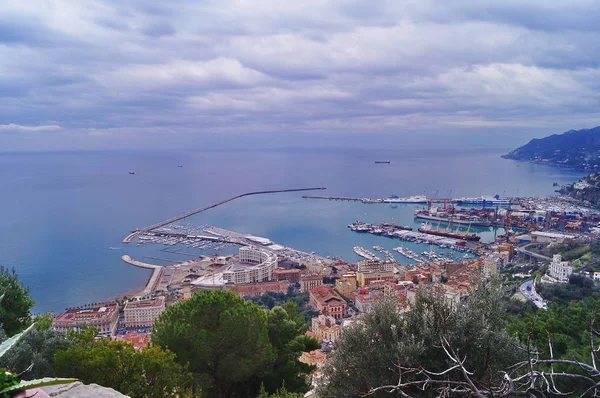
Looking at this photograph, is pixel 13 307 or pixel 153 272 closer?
pixel 13 307

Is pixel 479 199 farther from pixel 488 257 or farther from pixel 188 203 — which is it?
pixel 188 203

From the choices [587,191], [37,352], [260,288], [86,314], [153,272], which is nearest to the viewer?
[37,352]

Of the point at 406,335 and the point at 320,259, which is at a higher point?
the point at 406,335

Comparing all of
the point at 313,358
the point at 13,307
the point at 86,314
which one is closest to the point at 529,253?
the point at 313,358

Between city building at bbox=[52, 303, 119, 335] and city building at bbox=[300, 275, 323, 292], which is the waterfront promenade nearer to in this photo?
city building at bbox=[52, 303, 119, 335]

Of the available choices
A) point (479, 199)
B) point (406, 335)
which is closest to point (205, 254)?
point (406, 335)

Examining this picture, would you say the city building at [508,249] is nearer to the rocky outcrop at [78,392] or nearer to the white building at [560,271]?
the white building at [560,271]

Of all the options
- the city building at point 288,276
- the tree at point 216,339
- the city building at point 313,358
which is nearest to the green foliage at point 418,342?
the tree at point 216,339

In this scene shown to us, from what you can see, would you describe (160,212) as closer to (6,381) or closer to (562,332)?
(562,332)
